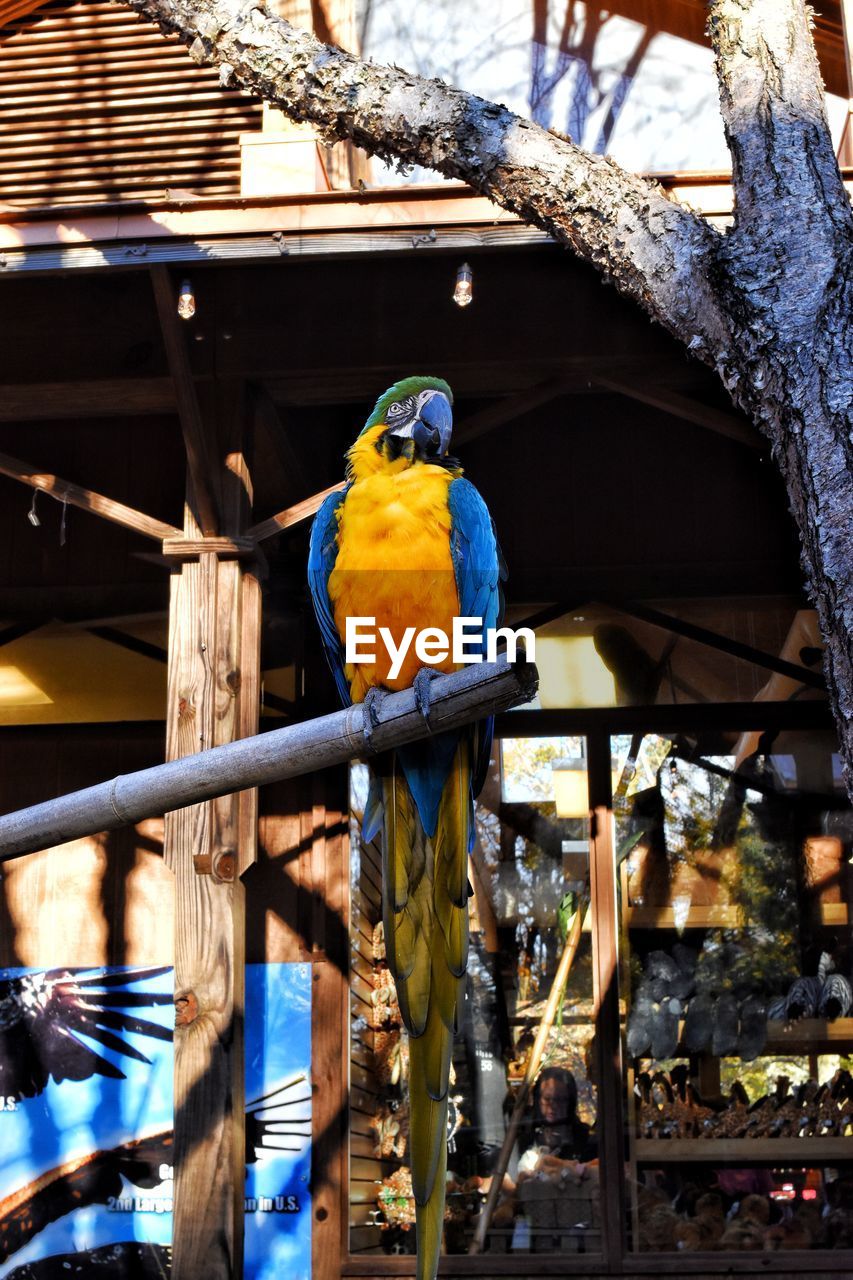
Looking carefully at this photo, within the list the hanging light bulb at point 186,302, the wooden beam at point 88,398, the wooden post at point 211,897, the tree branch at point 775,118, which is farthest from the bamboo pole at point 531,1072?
the tree branch at point 775,118

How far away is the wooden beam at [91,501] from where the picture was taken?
4102 millimetres

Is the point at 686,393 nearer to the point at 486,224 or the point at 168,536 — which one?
the point at 486,224

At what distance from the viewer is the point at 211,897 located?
12.2 feet

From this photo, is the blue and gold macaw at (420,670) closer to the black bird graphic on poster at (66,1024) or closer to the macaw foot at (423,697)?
the macaw foot at (423,697)

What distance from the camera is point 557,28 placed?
5.29 meters

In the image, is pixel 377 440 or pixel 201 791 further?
pixel 377 440

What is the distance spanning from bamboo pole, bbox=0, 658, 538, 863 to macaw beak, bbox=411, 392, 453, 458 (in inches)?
27.8

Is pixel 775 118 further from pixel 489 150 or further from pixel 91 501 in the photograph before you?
pixel 91 501

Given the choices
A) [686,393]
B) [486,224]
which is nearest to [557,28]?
[686,393]

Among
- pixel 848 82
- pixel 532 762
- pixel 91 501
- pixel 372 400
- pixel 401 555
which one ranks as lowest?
→ pixel 401 555

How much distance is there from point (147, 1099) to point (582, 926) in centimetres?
188

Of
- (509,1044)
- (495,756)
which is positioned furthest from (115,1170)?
(495,756)

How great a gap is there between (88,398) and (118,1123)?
2.85 metres

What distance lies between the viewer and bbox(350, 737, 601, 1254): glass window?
500 cm
